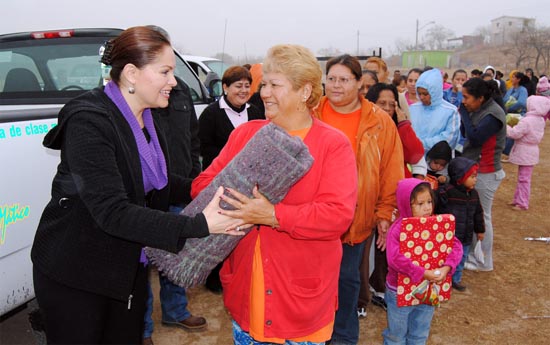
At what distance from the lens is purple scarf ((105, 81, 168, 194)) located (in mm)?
1923

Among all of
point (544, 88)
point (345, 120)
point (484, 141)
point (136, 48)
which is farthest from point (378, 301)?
point (544, 88)

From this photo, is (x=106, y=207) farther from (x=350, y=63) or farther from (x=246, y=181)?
(x=350, y=63)

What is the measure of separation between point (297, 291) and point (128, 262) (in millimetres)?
748

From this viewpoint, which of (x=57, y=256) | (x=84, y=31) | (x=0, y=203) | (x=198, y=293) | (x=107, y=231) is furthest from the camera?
(x=198, y=293)

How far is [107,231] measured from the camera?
1.76 meters

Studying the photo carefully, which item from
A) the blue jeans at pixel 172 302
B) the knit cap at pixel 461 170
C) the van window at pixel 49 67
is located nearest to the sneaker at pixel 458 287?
the knit cap at pixel 461 170

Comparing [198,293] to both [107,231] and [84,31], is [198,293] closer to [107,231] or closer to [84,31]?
[84,31]

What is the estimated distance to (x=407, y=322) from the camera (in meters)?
3.30

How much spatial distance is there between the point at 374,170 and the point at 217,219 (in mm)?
1646

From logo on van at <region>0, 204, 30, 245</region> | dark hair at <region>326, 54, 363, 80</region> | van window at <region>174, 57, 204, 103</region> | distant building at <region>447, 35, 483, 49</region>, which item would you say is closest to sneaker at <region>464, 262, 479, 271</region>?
dark hair at <region>326, 54, 363, 80</region>

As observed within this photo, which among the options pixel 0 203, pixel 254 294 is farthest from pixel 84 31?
pixel 254 294

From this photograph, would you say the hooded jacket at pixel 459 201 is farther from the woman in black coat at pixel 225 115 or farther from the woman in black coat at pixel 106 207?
the woman in black coat at pixel 106 207

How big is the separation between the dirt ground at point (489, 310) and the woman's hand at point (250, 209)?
6.98 feet

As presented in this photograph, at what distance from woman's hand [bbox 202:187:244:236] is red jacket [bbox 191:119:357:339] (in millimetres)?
238
